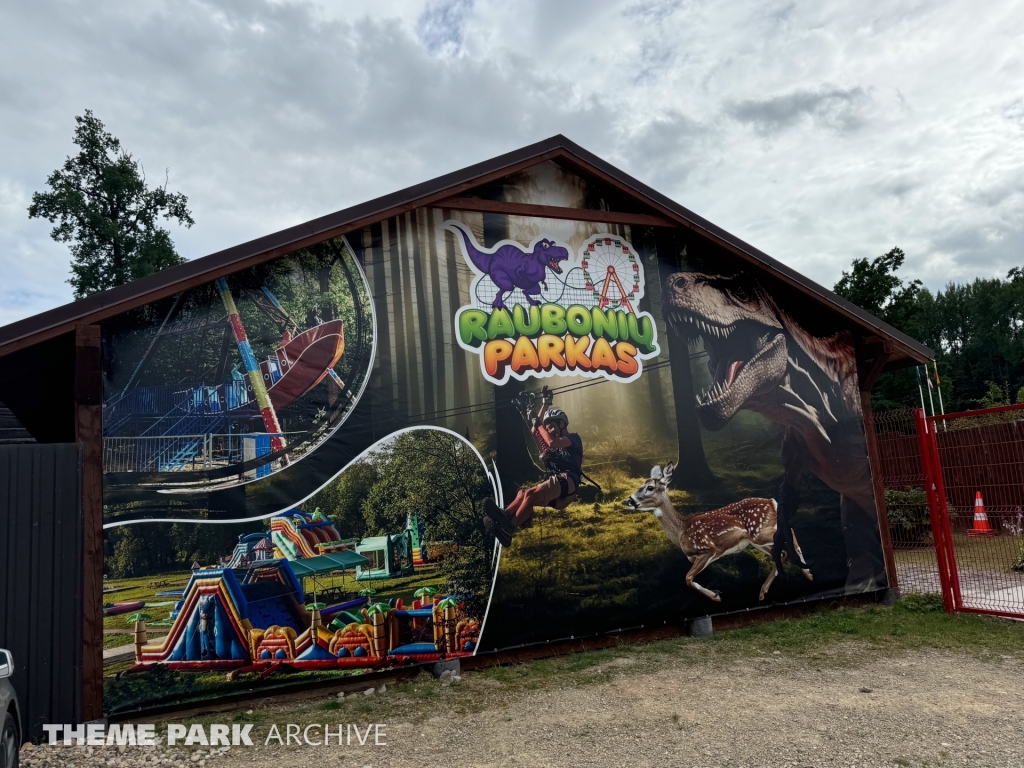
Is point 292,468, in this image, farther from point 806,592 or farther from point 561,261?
point 806,592

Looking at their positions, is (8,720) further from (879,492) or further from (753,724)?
(879,492)

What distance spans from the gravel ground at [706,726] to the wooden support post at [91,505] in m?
0.53

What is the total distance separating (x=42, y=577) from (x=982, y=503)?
925cm

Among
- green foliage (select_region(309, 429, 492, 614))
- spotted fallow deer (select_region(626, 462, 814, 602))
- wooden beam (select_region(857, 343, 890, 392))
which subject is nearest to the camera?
green foliage (select_region(309, 429, 492, 614))

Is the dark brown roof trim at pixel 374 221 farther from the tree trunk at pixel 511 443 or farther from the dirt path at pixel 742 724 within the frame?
the dirt path at pixel 742 724

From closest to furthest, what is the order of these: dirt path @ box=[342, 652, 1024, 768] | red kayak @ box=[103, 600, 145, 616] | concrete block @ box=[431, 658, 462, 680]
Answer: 1. dirt path @ box=[342, 652, 1024, 768]
2. red kayak @ box=[103, 600, 145, 616]
3. concrete block @ box=[431, 658, 462, 680]

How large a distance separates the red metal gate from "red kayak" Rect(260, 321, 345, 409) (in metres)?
6.69

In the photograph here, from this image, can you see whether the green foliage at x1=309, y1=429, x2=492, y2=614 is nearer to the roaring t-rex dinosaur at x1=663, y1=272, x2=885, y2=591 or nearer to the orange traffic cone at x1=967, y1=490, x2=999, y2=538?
the roaring t-rex dinosaur at x1=663, y1=272, x2=885, y2=591

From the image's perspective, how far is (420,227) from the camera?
7293 millimetres

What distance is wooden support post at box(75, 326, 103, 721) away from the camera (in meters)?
5.48

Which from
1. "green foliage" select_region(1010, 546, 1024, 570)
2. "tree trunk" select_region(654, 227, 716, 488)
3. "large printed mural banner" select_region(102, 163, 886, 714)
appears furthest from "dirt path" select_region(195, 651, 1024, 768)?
"green foliage" select_region(1010, 546, 1024, 570)

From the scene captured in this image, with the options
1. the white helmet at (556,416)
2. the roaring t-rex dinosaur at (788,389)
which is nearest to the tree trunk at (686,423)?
the roaring t-rex dinosaur at (788,389)

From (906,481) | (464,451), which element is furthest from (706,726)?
(906,481)

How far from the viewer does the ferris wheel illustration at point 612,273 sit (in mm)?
8023
